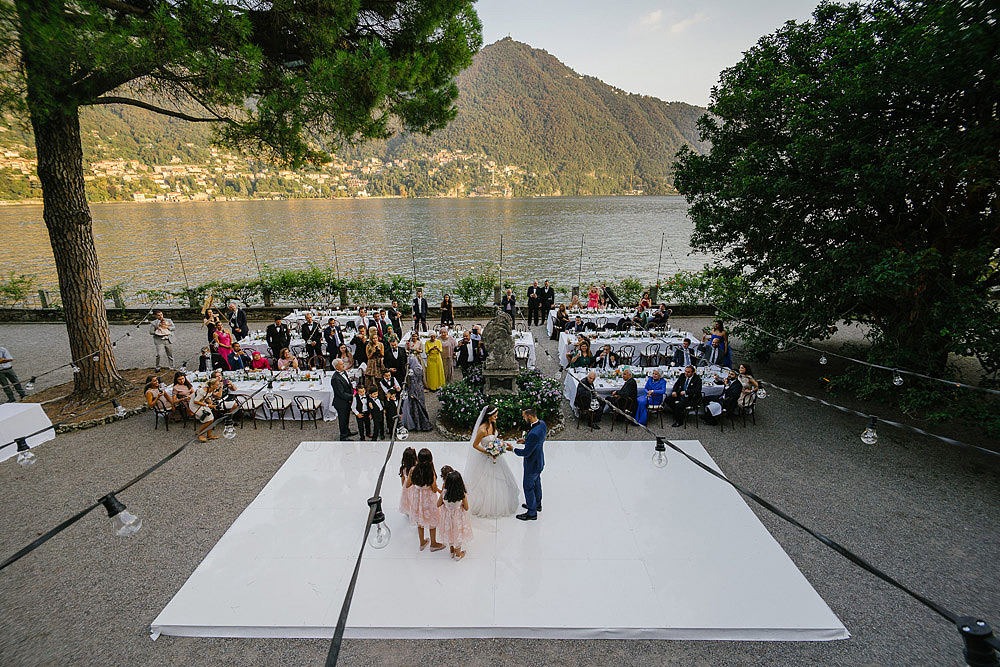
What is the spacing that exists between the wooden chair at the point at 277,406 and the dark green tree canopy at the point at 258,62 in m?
5.16

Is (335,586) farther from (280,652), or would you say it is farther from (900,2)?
(900,2)

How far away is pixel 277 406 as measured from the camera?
9.48m

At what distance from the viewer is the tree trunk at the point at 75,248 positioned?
8961mm

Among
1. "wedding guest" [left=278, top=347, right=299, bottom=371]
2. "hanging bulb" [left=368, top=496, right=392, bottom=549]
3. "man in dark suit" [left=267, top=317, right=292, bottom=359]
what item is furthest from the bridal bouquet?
"man in dark suit" [left=267, top=317, right=292, bottom=359]

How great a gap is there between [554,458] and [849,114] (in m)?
8.21

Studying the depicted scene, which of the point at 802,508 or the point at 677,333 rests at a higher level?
the point at 677,333

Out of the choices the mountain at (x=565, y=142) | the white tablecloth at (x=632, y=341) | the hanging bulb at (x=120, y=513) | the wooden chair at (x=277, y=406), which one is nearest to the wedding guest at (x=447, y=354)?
the white tablecloth at (x=632, y=341)

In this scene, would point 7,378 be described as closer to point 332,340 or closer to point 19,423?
point 19,423

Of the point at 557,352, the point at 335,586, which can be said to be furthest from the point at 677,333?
the point at 335,586

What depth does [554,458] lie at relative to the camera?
8.16 meters

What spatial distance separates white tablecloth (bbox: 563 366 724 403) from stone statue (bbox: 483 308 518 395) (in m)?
1.37

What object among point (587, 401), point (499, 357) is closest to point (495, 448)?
point (587, 401)

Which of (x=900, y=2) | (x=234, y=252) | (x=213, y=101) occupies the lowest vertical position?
(x=234, y=252)

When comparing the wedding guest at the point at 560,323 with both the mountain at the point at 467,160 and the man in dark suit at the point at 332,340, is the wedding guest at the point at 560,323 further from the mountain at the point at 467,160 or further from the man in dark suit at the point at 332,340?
the mountain at the point at 467,160
